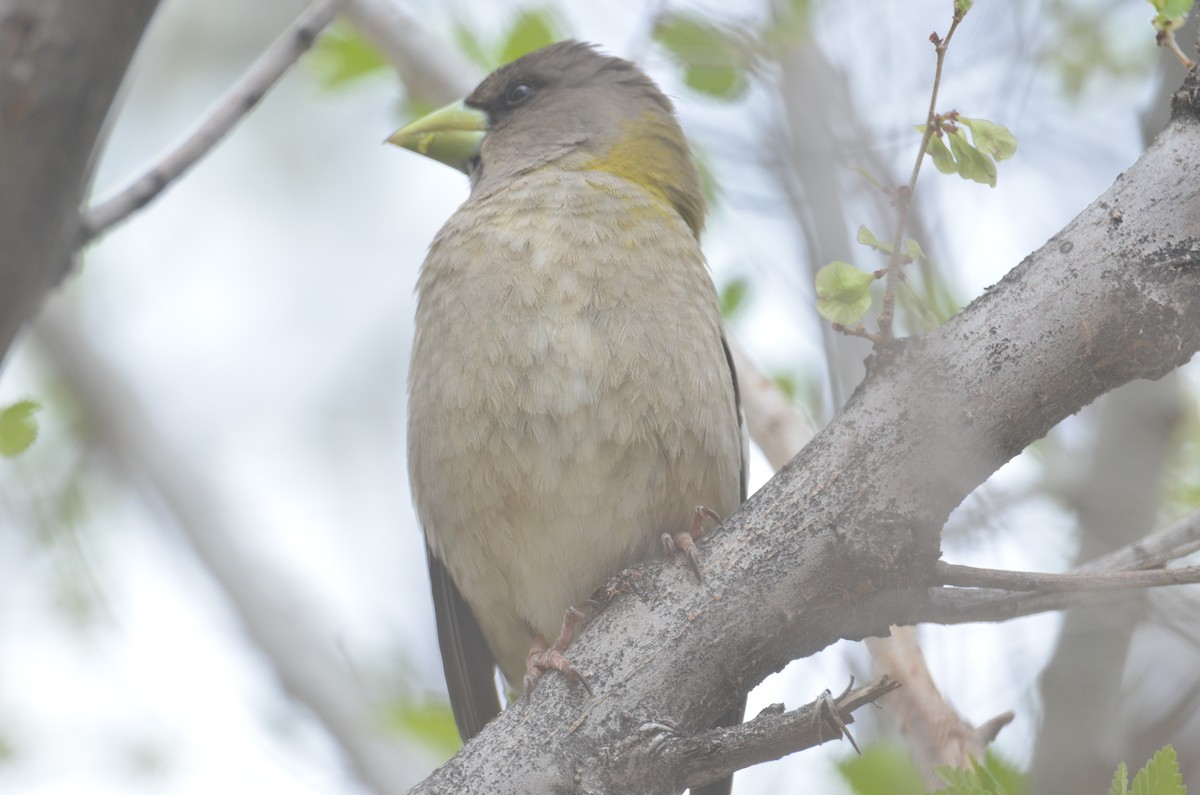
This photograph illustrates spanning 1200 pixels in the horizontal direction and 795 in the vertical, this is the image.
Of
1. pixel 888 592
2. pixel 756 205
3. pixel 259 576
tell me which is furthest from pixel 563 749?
pixel 259 576

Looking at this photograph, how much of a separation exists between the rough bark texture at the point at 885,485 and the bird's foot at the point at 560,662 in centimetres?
4

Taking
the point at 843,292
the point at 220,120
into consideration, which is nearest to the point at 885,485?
the point at 843,292

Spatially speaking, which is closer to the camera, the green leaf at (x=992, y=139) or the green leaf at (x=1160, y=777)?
the green leaf at (x=1160, y=777)

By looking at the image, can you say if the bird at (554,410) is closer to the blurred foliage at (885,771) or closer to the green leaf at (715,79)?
the blurred foliage at (885,771)

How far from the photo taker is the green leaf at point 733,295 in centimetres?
555

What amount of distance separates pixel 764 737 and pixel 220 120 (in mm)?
1822

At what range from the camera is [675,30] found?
537cm

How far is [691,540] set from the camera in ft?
10.7

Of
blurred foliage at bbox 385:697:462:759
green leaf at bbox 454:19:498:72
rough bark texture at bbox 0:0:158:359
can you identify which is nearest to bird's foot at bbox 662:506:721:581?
rough bark texture at bbox 0:0:158:359

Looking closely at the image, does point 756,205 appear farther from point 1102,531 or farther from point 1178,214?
point 1178,214

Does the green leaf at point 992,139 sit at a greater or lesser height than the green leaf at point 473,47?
lesser

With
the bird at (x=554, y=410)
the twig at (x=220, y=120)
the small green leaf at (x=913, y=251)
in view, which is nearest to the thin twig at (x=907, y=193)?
the small green leaf at (x=913, y=251)

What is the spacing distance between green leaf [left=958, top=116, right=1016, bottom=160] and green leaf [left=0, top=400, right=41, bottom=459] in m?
→ 2.13

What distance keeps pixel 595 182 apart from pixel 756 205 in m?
1.32
